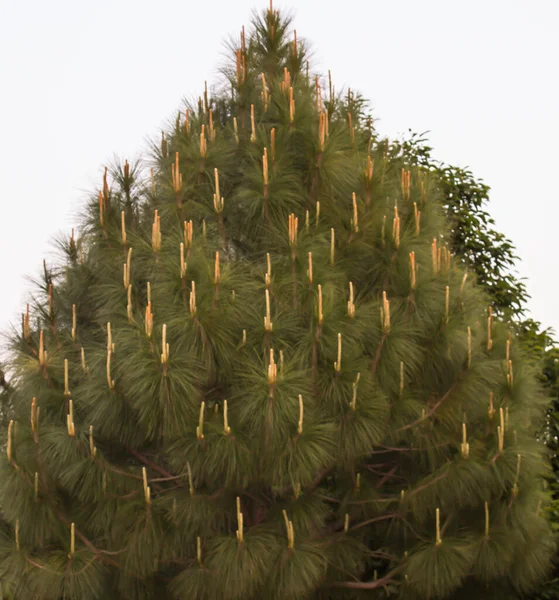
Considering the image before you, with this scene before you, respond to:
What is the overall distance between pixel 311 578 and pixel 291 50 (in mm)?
4286

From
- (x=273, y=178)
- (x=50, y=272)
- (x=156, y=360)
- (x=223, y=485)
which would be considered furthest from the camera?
(x=50, y=272)

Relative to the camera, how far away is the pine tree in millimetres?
6285

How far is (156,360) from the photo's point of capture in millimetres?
Result: 6129

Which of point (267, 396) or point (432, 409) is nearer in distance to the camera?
point (267, 396)

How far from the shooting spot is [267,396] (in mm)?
6047

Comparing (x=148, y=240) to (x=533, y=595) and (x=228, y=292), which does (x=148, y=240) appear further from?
(x=533, y=595)

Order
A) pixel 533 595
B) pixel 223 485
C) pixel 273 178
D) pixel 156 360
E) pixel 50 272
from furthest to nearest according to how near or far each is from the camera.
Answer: pixel 533 595 → pixel 50 272 → pixel 273 178 → pixel 223 485 → pixel 156 360

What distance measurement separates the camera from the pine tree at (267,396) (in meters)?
6.29

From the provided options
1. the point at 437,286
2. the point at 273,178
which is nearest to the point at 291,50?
the point at 273,178

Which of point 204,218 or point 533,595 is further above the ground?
point 204,218

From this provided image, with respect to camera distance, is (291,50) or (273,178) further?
(291,50)

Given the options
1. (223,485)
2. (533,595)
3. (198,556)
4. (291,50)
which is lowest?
(533,595)

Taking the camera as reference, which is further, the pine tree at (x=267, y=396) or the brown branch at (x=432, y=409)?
the brown branch at (x=432, y=409)

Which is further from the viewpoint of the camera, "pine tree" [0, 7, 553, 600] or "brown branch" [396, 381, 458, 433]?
"brown branch" [396, 381, 458, 433]
